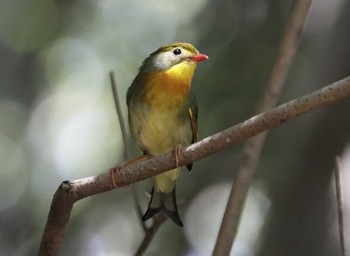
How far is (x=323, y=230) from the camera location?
10.2 feet

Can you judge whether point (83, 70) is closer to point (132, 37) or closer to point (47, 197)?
point (132, 37)

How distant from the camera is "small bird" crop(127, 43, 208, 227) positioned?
304 cm

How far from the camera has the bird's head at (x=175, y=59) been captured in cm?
317

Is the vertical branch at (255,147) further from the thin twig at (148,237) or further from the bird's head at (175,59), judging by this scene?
the bird's head at (175,59)

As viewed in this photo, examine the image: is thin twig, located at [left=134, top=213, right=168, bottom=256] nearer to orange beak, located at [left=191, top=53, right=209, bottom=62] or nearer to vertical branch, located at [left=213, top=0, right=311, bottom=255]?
vertical branch, located at [left=213, top=0, right=311, bottom=255]

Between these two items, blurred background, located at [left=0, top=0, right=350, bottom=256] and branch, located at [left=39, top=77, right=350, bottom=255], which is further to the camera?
blurred background, located at [left=0, top=0, right=350, bottom=256]

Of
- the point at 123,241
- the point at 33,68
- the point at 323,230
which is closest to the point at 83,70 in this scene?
the point at 33,68

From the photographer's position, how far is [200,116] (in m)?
4.18

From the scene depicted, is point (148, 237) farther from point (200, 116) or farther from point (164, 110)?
point (200, 116)

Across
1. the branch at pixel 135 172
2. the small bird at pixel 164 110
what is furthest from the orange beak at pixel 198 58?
the branch at pixel 135 172

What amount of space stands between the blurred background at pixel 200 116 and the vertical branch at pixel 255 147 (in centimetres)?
96

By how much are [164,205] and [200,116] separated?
4.01 ft

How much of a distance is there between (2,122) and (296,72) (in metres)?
1.85

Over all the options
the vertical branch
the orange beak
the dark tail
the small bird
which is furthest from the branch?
the orange beak
